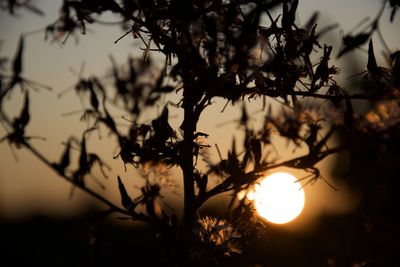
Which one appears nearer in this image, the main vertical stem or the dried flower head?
the dried flower head

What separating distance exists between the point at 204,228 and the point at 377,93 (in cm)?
114

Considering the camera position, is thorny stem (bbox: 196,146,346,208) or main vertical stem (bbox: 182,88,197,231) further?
main vertical stem (bbox: 182,88,197,231)

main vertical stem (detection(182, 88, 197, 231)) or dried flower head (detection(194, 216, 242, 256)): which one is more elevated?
main vertical stem (detection(182, 88, 197, 231))

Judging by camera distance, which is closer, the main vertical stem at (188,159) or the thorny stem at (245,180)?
the thorny stem at (245,180)

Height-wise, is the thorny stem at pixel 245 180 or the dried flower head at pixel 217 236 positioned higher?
the thorny stem at pixel 245 180

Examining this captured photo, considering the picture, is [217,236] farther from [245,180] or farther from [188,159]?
[188,159]

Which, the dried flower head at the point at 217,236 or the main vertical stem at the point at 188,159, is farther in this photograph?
the main vertical stem at the point at 188,159

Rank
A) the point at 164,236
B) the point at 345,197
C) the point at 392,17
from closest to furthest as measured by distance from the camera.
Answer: the point at 392,17
the point at 164,236
the point at 345,197

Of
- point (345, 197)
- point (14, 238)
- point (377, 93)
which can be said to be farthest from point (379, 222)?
point (14, 238)

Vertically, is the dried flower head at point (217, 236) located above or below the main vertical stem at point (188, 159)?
below

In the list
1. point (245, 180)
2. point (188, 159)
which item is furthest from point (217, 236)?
point (188, 159)

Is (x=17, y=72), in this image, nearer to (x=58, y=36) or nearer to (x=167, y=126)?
(x=58, y=36)

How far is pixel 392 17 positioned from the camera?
252 cm

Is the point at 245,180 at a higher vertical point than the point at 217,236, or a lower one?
higher
